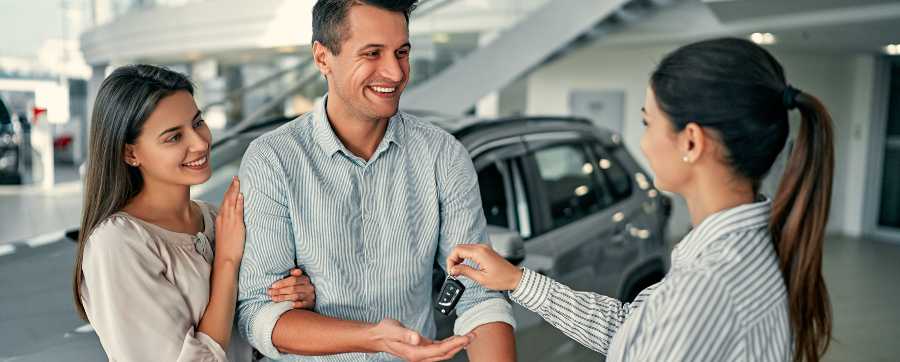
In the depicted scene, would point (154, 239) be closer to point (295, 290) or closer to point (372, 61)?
point (295, 290)

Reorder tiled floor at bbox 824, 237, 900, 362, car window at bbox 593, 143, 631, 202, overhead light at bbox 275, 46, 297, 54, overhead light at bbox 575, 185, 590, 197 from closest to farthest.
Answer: overhead light at bbox 575, 185, 590, 197
car window at bbox 593, 143, 631, 202
tiled floor at bbox 824, 237, 900, 362
overhead light at bbox 275, 46, 297, 54

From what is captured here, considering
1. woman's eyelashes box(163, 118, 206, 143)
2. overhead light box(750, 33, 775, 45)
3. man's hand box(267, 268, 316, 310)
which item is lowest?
man's hand box(267, 268, 316, 310)

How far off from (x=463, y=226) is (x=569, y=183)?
1740mm

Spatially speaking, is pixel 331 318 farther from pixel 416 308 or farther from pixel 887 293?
pixel 887 293

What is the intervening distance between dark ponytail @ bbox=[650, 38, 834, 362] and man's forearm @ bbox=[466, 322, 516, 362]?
0.56 m

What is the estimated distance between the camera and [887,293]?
637 cm

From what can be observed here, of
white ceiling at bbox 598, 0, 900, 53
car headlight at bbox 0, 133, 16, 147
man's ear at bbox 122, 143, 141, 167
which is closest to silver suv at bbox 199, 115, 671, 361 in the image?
man's ear at bbox 122, 143, 141, 167

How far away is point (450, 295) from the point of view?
60.4 inches

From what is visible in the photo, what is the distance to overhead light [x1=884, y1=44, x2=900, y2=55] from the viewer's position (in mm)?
7406

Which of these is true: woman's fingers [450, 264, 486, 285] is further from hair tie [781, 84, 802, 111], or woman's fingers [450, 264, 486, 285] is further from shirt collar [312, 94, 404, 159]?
hair tie [781, 84, 802, 111]

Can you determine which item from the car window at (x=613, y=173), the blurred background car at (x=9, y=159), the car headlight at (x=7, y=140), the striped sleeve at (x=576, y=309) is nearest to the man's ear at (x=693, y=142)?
the striped sleeve at (x=576, y=309)

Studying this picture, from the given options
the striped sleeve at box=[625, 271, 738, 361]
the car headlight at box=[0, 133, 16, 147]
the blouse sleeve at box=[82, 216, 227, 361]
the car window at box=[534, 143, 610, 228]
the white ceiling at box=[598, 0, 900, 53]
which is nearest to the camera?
the striped sleeve at box=[625, 271, 738, 361]

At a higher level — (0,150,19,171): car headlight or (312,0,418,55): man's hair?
(312,0,418,55): man's hair

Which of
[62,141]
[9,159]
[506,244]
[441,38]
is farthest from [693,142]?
[62,141]
